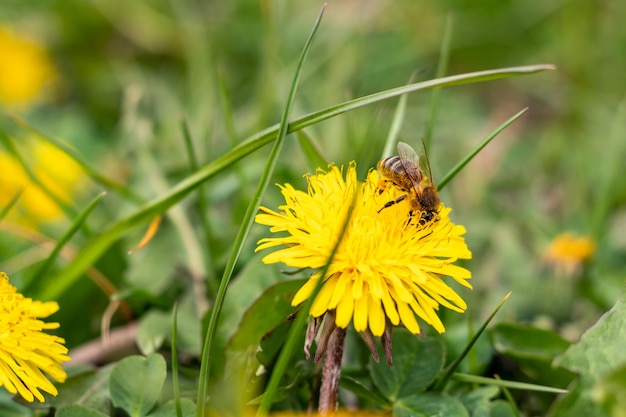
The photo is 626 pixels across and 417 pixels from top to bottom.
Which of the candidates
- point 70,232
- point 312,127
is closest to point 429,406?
point 70,232

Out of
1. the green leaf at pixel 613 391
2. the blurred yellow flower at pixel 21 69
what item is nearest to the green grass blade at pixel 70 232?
the green leaf at pixel 613 391

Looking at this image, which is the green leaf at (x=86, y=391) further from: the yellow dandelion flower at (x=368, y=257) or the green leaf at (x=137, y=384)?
the yellow dandelion flower at (x=368, y=257)

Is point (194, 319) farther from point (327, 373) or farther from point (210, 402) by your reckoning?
point (327, 373)

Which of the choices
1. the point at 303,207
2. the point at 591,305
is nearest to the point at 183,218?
the point at 303,207

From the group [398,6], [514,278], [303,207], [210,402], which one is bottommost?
[210,402]

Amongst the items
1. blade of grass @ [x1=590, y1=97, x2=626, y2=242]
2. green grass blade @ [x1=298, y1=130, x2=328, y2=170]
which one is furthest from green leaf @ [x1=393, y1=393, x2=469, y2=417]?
blade of grass @ [x1=590, y1=97, x2=626, y2=242]

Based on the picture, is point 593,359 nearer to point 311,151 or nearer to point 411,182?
point 411,182
